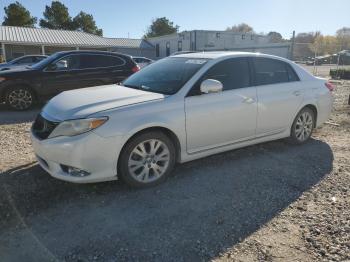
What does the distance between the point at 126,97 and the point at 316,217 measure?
2.60 m

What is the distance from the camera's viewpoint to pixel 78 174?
149 inches

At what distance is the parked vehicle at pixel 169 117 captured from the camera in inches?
148

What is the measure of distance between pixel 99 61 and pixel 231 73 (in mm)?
5772

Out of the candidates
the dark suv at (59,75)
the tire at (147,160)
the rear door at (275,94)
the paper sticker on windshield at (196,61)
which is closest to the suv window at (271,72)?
the rear door at (275,94)

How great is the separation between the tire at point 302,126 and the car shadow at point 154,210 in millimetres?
867

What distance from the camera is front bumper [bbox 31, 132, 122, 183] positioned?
366cm

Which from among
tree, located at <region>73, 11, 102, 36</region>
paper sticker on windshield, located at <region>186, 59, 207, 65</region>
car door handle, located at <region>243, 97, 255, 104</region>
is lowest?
car door handle, located at <region>243, 97, 255, 104</region>

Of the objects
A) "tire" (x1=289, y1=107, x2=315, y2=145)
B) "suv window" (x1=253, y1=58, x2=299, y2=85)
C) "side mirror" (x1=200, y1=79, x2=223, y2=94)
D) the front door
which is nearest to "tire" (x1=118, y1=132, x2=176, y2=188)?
the front door

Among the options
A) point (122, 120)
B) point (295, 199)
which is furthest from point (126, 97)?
point (295, 199)

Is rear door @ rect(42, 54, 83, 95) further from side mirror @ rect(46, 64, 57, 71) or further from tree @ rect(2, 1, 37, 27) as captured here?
tree @ rect(2, 1, 37, 27)

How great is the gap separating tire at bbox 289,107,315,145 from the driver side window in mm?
6258

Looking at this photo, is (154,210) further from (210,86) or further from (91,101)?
(210,86)

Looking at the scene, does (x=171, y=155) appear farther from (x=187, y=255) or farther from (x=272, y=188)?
(x=187, y=255)

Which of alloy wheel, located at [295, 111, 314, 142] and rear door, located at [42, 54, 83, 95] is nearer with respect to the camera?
alloy wheel, located at [295, 111, 314, 142]
